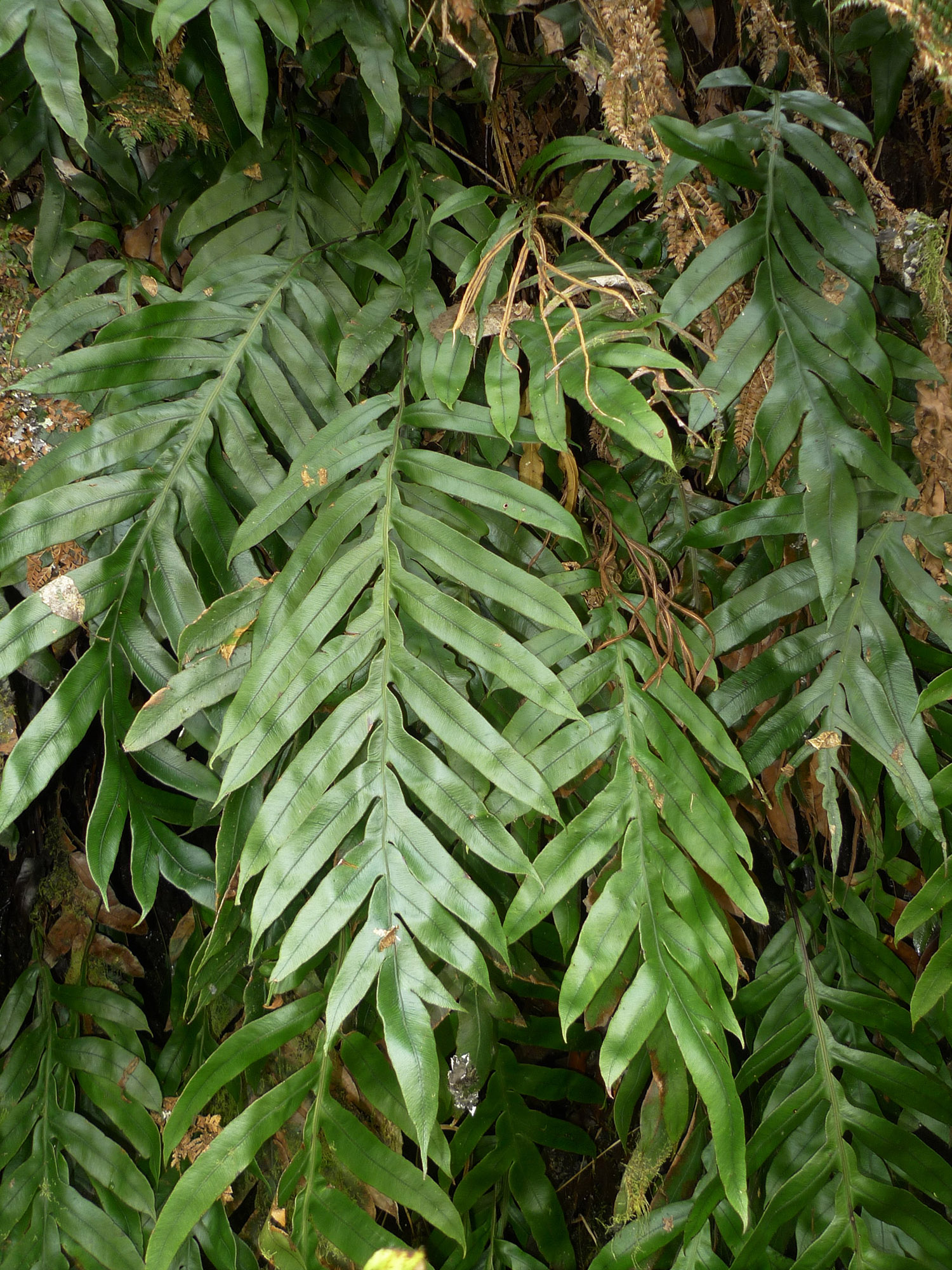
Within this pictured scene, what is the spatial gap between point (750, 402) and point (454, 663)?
0.40m

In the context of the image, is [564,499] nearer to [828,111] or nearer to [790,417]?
[790,417]

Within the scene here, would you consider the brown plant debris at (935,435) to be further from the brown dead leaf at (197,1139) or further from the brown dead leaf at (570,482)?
the brown dead leaf at (197,1139)

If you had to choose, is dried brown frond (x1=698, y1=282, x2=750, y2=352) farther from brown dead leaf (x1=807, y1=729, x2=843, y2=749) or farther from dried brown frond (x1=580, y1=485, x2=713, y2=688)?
brown dead leaf (x1=807, y1=729, x2=843, y2=749)

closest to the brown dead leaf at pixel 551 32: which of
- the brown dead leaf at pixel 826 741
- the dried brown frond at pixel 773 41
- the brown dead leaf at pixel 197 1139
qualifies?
the dried brown frond at pixel 773 41

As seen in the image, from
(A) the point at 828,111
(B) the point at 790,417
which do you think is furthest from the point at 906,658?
(A) the point at 828,111

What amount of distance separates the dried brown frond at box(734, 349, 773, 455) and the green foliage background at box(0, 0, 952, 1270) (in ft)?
0.12

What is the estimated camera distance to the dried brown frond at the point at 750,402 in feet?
3.00

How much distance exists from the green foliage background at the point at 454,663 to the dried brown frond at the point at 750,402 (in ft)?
0.12

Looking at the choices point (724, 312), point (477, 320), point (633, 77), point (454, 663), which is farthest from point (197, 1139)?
point (633, 77)

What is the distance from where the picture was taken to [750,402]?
0.92 meters

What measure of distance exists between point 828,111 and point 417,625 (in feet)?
2.14

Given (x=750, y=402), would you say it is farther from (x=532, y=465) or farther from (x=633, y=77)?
(x=633, y=77)

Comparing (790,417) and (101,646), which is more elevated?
(101,646)

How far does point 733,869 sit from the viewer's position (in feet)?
2.56
